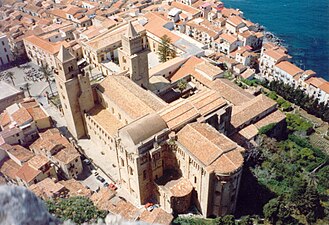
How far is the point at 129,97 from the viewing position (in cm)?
4356

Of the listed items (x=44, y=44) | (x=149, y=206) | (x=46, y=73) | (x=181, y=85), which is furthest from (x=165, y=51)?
(x=149, y=206)

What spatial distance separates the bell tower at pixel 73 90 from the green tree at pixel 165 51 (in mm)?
21068

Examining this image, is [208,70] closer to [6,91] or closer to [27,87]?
[27,87]

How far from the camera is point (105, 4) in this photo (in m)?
87.2

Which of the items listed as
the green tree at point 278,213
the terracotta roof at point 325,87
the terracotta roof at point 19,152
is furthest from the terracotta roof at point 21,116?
the terracotta roof at point 325,87

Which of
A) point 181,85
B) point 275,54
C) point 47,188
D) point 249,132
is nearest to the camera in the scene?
point 47,188

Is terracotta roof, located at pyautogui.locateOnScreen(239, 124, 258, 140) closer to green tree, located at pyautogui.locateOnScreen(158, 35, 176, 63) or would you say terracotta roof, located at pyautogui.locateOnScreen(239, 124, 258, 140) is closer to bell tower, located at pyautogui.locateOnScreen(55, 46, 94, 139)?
bell tower, located at pyautogui.locateOnScreen(55, 46, 94, 139)

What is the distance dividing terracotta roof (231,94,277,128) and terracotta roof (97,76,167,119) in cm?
1064

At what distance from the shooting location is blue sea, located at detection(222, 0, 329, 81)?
73312 millimetres

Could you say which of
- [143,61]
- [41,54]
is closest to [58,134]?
[143,61]

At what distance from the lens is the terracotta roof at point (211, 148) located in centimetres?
3478

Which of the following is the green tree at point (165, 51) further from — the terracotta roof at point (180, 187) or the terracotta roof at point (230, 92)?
the terracotta roof at point (180, 187)

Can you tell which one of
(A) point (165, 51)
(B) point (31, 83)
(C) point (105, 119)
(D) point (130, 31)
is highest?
(D) point (130, 31)

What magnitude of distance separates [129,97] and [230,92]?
17.4 m
